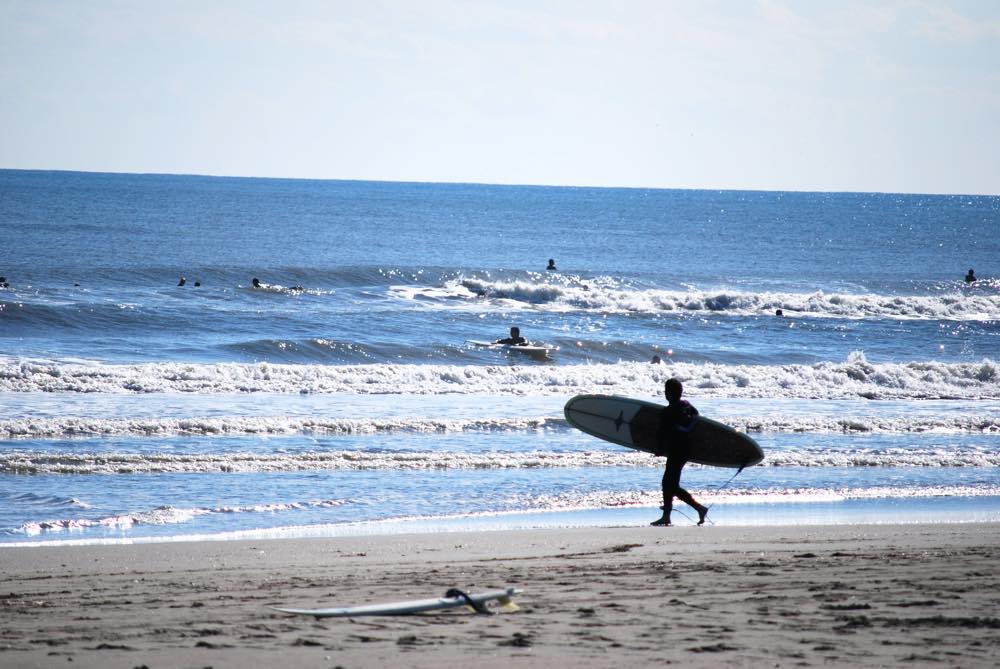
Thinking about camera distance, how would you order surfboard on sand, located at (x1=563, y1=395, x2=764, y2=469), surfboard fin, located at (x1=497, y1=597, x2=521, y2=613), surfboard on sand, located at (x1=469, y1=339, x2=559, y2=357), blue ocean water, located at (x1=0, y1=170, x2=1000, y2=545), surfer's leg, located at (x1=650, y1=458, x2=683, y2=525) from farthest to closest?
1. surfboard on sand, located at (x1=469, y1=339, x2=559, y2=357)
2. surfboard on sand, located at (x1=563, y1=395, x2=764, y2=469)
3. blue ocean water, located at (x1=0, y1=170, x2=1000, y2=545)
4. surfer's leg, located at (x1=650, y1=458, x2=683, y2=525)
5. surfboard fin, located at (x1=497, y1=597, x2=521, y2=613)

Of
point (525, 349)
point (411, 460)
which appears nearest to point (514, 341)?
point (525, 349)

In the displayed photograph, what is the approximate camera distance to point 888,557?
26.2 feet

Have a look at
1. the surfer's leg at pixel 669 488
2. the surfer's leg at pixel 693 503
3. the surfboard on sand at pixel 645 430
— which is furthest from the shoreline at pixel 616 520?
the surfboard on sand at pixel 645 430

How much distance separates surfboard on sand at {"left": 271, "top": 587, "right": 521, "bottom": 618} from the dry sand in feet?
0.29

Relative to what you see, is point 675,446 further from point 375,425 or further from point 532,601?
point 375,425

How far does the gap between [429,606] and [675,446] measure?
16.8ft

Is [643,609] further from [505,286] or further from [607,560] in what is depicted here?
[505,286]

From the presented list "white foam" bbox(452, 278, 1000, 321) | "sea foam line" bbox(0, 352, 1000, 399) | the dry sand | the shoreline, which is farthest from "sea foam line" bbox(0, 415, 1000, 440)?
→ "white foam" bbox(452, 278, 1000, 321)

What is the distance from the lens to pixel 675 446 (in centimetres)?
1055

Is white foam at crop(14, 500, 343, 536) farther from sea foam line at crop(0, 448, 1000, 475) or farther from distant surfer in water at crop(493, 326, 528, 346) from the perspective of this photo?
distant surfer in water at crop(493, 326, 528, 346)

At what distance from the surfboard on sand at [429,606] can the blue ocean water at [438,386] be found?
448 centimetres

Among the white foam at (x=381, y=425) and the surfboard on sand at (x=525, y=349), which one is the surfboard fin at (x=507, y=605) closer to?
the white foam at (x=381, y=425)

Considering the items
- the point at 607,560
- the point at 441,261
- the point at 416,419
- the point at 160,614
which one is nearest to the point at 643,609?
the point at 607,560

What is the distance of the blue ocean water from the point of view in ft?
39.6
